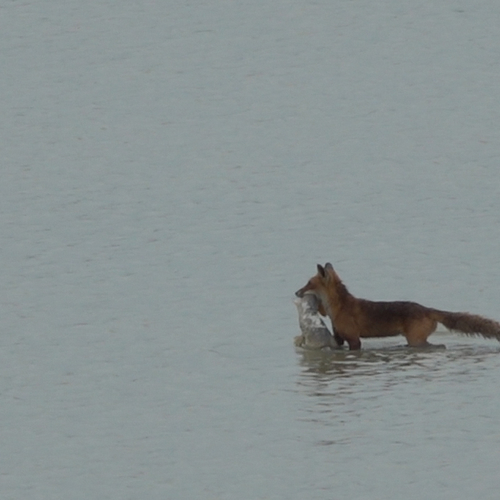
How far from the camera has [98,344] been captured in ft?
58.9

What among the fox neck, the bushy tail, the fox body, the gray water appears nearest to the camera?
the gray water

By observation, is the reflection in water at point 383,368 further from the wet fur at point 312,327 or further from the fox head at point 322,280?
the fox head at point 322,280

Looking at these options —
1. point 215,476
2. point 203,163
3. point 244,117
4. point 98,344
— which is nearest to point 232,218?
point 203,163

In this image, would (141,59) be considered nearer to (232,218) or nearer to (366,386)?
(232,218)

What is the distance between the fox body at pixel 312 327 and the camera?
17.4 meters

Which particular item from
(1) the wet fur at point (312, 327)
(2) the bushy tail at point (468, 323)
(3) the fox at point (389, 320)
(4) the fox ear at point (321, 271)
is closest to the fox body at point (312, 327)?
(1) the wet fur at point (312, 327)

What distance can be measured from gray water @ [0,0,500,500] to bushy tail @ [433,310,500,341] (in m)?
0.21

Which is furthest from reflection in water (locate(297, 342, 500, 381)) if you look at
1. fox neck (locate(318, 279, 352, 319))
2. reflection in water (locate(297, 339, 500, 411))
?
fox neck (locate(318, 279, 352, 319))

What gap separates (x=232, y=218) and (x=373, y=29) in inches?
660

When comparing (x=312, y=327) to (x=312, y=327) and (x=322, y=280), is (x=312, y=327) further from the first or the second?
(x=322, y=280)

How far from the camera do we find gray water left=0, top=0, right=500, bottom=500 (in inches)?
551

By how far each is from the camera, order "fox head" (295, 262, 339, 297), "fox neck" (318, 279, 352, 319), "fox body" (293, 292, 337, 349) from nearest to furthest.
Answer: "fox body" (293, 292, 337, 349) → "fox neck" (318, 279, 352, 319) → "fox head" (295, 262, 339, 297)

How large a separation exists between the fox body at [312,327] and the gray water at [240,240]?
17 centimetres

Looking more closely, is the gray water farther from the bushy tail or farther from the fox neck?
the fox neck
